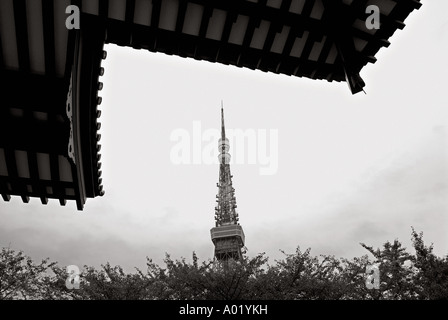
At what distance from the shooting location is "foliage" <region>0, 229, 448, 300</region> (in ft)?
66.4

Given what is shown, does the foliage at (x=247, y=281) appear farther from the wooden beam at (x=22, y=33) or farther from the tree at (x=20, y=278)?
the wooden beam at (x=22, y=33)

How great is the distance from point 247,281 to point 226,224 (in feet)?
148

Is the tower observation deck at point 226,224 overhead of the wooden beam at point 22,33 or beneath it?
overhead

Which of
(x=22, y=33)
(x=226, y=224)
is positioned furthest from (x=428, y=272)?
(x=226, y=224)

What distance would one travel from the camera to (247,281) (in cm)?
2131

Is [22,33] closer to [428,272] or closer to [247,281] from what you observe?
[247,281]

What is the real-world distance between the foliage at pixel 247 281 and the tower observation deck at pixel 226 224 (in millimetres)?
34697

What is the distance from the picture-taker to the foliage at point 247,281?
797 inches

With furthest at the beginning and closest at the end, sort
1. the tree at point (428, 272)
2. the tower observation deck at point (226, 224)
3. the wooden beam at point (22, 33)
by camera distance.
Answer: the tower observation deck at point (226, 224), the tree at point (428, 272), the wooden beam at point (22, 33)

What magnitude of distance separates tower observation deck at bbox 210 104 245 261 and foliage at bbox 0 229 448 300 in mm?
34697

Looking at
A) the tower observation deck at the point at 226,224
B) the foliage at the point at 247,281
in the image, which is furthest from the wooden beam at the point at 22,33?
the tower observation deck at the point at 226,224

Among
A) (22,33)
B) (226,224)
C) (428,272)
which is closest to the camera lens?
(22,33)

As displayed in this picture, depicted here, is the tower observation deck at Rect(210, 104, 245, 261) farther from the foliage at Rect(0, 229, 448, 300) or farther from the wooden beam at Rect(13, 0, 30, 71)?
the wooden beam at Rect(13, 0, 30, 71)
